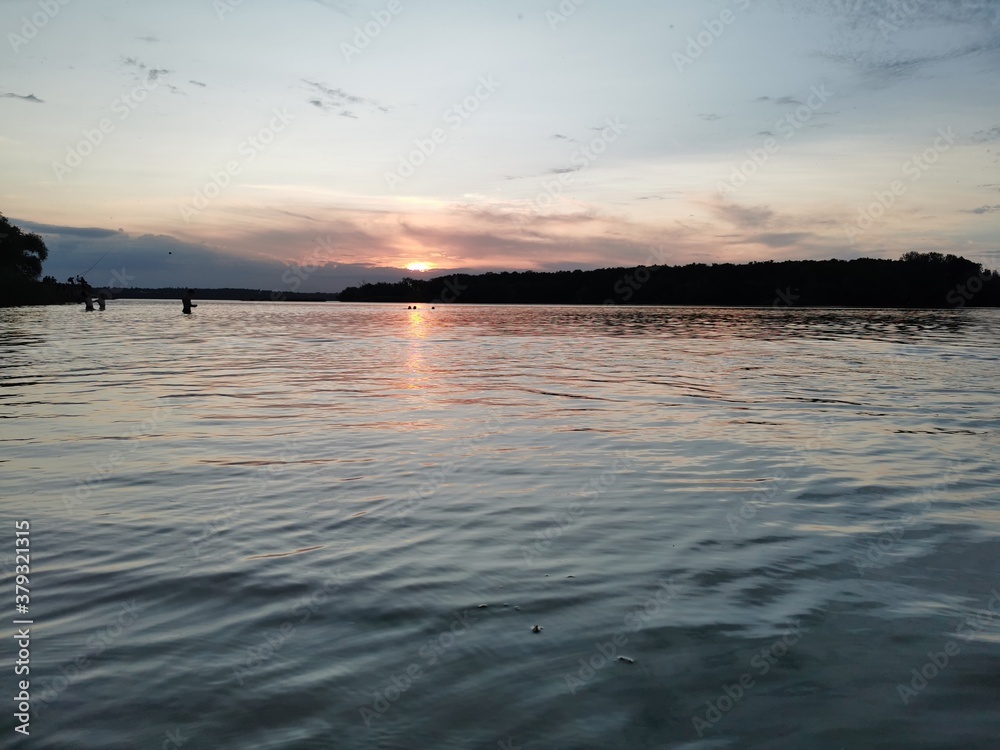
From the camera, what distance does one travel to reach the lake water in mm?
4445

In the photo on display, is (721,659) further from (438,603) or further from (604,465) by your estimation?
(604,465)

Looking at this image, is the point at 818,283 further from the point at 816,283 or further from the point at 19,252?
the point at 19,252

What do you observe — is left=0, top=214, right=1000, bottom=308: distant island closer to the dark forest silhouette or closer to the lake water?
the dark forest silhouette

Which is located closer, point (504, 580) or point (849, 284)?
point (504, 580)

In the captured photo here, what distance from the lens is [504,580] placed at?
6.68 metres

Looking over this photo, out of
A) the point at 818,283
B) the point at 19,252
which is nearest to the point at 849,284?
the point at 818,283

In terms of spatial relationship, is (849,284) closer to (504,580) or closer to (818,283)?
(818,283)

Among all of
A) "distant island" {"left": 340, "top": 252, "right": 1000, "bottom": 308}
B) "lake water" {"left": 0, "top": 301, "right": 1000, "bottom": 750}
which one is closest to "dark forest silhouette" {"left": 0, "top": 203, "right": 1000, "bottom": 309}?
"distant island" {"left": 340, "top": 252, "right": 1000, "bottom": 308}

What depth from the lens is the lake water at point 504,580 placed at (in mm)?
4445

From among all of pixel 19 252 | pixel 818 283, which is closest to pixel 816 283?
pixel 818 283

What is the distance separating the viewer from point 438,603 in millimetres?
6105

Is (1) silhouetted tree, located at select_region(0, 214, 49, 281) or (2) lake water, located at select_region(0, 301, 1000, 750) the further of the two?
(1) silhouetted tree, located at select_region(0, 214, 49, 281)

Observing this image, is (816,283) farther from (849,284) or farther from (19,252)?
(19,252)

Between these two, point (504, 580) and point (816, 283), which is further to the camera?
point (816, 283)
